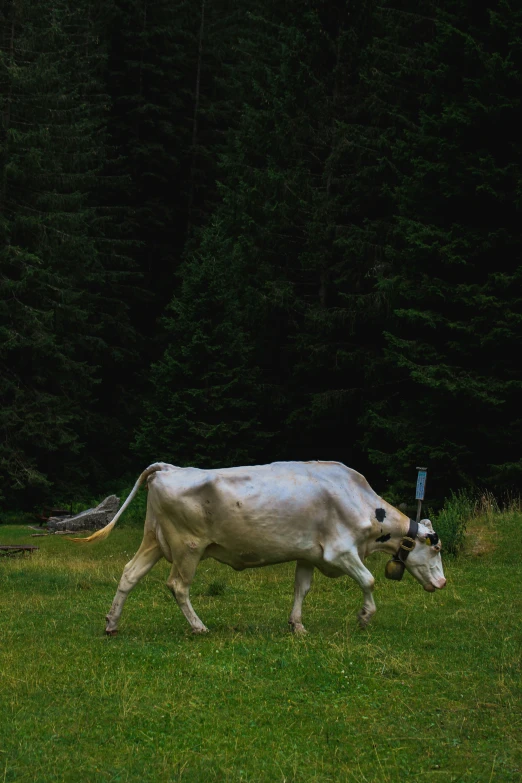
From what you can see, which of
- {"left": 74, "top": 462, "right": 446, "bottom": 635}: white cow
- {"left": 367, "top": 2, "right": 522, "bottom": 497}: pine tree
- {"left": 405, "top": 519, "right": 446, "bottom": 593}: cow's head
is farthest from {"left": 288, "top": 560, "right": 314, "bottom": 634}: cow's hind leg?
{"left": 367, "top": 2, "right": 522, "bottom": 497}: pine tree

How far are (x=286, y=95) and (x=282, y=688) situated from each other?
30.1 metres

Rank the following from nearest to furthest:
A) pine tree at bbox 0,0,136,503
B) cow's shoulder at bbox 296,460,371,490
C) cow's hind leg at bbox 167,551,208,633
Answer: cow's hind leg at bbox 167,551,208,633, cow's shoulder at bbox 296,460,371,490, pine tree at bbox 0,0,136,503

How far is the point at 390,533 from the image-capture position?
11461mm

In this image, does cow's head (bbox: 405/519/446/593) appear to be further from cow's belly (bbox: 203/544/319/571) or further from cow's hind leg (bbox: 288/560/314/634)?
cow's belly (bbox: 203/544/319/571)

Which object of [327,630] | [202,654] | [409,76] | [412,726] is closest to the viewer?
[412,726]

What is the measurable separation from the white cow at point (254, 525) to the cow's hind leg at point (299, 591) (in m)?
0.01

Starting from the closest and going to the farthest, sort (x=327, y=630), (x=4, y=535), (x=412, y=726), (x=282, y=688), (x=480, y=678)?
(x=412, y=726) < (x=282, y=688) < (x=480, y=678) < (x=327, y=630) < (x=4, y=535)

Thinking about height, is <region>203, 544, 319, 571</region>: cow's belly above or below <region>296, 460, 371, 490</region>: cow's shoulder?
below

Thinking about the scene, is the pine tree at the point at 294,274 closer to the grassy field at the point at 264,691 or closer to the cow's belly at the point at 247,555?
the grassy field at the point at 264,691

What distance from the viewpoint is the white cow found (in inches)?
423

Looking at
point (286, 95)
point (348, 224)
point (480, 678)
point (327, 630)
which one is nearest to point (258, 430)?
point (348, 224)

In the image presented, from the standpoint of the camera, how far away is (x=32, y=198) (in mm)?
36844

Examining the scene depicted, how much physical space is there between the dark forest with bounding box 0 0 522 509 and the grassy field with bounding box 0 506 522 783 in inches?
464

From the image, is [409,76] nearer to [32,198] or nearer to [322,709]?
[32,198]
